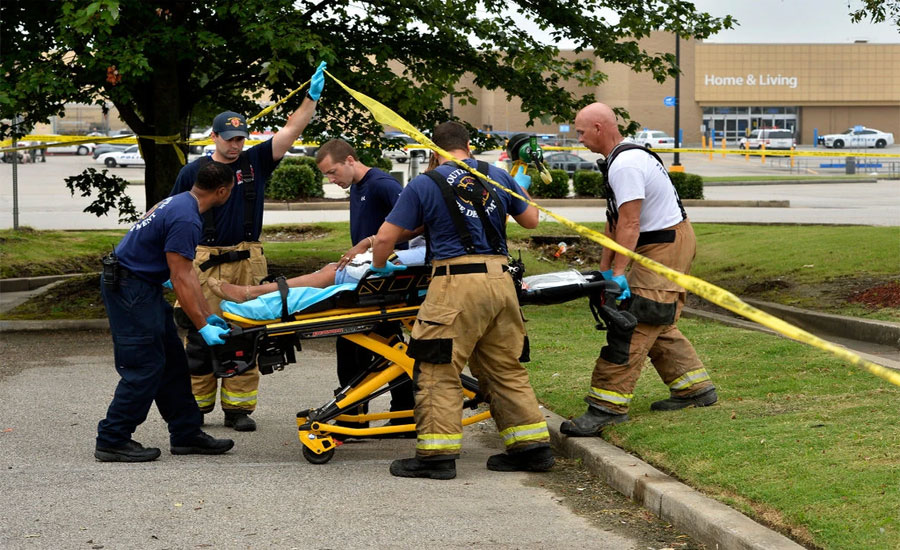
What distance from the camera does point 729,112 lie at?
8094 cm

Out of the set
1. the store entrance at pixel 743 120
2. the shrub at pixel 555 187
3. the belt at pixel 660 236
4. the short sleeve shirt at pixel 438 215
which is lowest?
the belt at pixel 660 236

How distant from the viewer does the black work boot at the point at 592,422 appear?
22.4 ft

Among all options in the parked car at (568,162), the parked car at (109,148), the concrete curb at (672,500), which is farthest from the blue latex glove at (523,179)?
the parked car at (109,148)

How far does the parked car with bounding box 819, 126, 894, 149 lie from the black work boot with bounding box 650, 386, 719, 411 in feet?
218


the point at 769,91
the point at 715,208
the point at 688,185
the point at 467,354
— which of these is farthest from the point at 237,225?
the point at 769,91

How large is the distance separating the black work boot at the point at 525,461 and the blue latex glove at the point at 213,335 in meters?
1.70

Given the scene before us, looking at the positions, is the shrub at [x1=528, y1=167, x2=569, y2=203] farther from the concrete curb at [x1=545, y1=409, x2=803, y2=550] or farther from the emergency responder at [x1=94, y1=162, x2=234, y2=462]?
the emergency responder at [x1=94, y1=162, x2=234, y2=462]

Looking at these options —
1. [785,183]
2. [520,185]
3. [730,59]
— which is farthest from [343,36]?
[730,59]

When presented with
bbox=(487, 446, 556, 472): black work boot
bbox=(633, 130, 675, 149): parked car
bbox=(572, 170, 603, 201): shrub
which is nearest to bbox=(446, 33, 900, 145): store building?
bbox=(633, 130, 675, 149): parked car

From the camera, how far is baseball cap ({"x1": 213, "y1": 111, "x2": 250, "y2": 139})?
7.13 metres

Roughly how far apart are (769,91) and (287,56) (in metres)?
73.2

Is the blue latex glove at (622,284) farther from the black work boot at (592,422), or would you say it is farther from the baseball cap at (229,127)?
the baseball cap at (229,127)

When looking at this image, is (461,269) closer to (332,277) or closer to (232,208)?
(332,277)

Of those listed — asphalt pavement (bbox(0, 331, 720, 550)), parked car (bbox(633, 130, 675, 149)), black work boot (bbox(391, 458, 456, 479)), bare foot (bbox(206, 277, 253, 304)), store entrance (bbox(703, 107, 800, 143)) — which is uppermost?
store entrance (bbox(703, 107, 800, 143))
